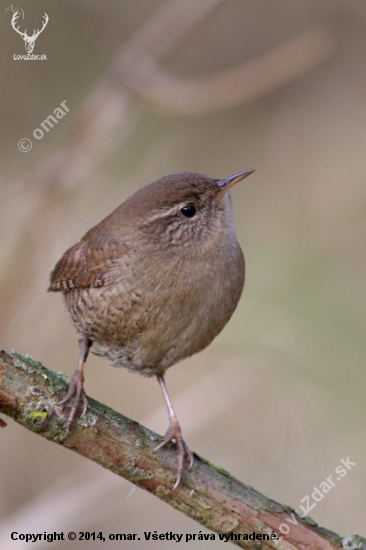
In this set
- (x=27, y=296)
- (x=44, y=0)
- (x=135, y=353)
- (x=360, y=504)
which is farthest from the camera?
(x=44, y=0)

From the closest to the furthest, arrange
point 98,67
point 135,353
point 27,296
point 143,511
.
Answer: point 135,353
point 27,296
point 143,511
point 98,67

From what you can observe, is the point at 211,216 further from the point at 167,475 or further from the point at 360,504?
the point at 360,504

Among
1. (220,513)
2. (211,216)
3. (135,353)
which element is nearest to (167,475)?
(220,513)

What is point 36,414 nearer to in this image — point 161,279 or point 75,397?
point 75,397

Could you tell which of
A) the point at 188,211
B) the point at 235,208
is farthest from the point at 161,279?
the point at 235,208

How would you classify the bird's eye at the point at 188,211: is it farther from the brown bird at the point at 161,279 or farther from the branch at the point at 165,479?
the branch at the point at 165,479

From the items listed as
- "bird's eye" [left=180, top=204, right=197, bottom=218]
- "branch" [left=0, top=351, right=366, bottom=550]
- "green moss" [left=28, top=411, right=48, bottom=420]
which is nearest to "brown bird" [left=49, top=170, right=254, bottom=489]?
"bird's eye" [left=180, top=204, right=197, bottom=218]

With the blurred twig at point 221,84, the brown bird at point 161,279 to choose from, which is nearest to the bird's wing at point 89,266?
the brown bird at point 161,279
